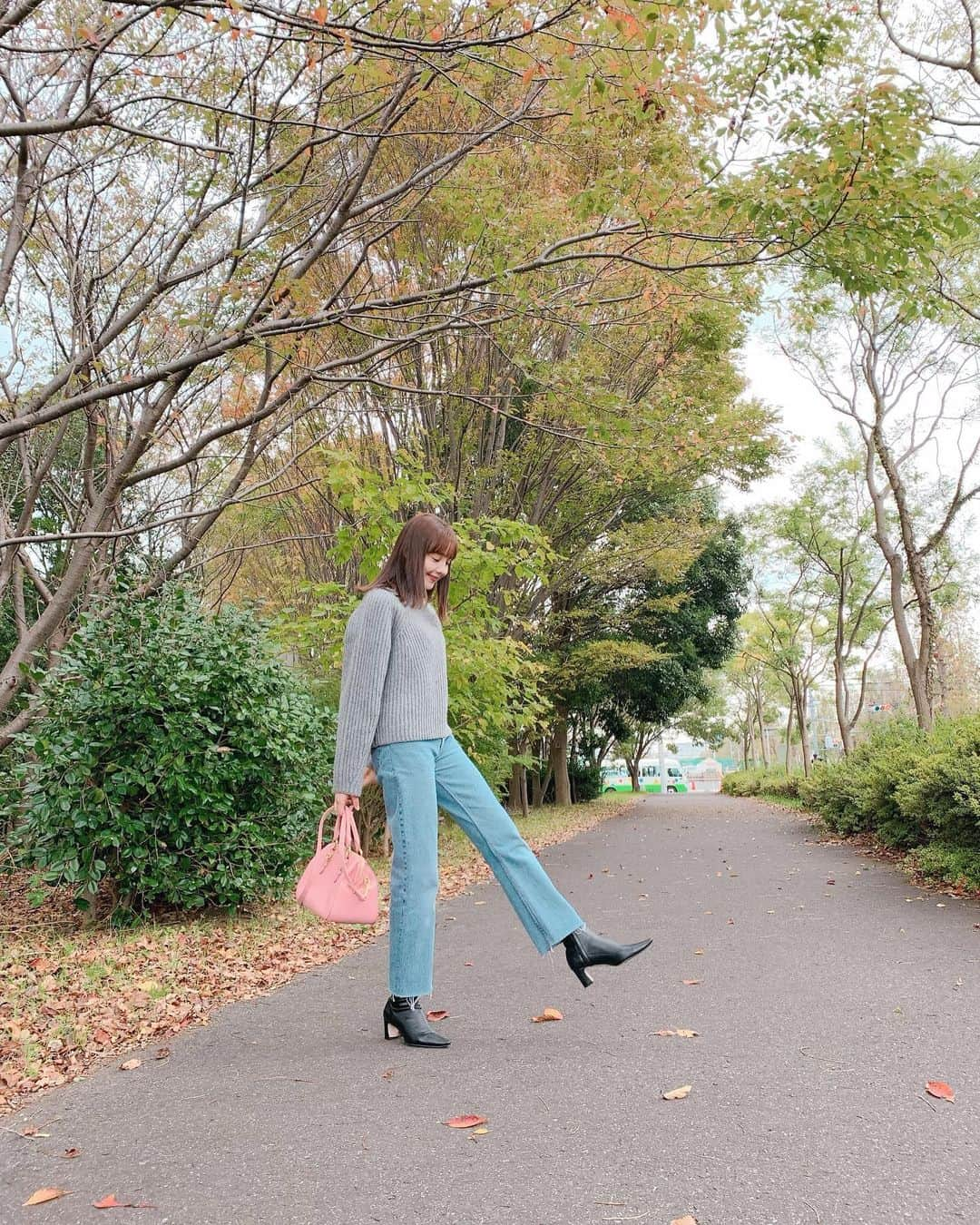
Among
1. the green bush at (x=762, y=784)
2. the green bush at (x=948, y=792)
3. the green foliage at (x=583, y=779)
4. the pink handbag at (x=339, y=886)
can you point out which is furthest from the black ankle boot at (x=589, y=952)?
the green foliage at (x=583, y=779)

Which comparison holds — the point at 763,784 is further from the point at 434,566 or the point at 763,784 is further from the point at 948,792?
the point at 434,566

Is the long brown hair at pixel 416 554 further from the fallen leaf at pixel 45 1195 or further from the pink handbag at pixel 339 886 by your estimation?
the fallen leaf at pixel 45 1195

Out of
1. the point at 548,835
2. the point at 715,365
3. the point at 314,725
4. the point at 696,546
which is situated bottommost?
the point at 548,835

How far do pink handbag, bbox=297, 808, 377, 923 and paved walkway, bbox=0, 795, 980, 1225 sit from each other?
50cm

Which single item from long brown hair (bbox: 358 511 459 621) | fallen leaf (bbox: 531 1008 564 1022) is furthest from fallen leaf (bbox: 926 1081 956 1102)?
long brown hair (bbox: 358 511 459 621)

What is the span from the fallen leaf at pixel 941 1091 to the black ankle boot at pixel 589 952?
3.23 feet

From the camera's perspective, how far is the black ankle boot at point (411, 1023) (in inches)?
133

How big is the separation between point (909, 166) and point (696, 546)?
13429mm

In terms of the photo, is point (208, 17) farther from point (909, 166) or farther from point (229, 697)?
point (229, 697)

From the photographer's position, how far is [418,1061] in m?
3.21

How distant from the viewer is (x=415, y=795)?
3.45 m

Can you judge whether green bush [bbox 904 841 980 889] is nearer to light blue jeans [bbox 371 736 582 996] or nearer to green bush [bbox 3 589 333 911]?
light blue jeans [bbox 371 736 582 996]

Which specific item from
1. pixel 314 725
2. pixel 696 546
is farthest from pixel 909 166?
pixel 696 546

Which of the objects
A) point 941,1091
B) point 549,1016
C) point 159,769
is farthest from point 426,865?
point 159,769
